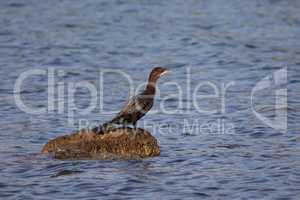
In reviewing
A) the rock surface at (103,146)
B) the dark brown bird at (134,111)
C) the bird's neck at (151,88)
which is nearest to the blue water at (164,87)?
the rock surface at (103,146)

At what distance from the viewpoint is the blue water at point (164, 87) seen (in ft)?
34.3

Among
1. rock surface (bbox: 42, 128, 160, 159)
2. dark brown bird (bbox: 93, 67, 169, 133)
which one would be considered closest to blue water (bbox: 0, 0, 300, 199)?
rock surface (bbox: 42, 128, 160, 159)

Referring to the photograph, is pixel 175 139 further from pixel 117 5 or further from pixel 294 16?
pixel 117 5

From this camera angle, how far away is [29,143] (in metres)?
12.6

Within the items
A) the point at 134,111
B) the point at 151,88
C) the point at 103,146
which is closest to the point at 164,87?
the point at 151,88

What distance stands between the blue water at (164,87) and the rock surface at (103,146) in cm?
22

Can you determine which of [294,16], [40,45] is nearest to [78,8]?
[40,45]

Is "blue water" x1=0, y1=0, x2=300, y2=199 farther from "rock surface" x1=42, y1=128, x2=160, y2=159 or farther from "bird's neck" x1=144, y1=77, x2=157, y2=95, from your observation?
"bird's neck" x1=144, y1=77, x2=157, y2=95

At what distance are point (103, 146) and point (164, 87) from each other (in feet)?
18.7

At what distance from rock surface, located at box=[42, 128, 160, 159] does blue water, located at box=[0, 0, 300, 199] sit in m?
0.22

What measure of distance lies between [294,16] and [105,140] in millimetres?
11936

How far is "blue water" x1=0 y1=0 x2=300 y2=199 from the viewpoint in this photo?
1046 cm

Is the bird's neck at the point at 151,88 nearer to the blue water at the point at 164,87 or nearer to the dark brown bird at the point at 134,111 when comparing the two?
the dark brown bird at the point at 134,111

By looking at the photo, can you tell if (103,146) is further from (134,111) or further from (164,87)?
(164,87)
